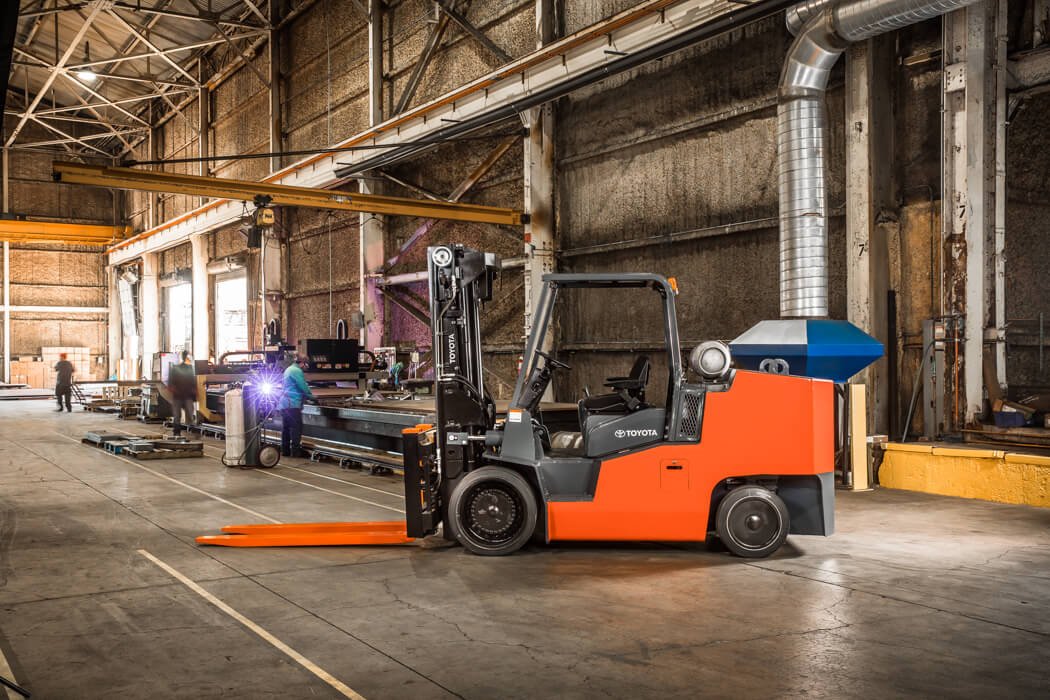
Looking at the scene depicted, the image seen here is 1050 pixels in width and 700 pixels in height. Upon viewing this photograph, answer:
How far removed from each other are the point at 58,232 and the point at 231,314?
8963 millimetres

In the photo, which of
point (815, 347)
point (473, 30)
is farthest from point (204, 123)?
point (815, 347)

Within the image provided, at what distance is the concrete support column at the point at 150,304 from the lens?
32.8 metres

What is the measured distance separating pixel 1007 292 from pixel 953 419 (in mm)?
1653

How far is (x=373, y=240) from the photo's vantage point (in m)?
19.3

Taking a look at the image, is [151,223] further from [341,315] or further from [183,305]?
[341,315]

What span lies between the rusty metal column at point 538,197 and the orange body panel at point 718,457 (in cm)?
855

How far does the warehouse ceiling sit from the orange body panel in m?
19.5

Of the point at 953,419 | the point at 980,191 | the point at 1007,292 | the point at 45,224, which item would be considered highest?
the point at 45,224

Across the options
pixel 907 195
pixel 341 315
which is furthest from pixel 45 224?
pixel 907 195

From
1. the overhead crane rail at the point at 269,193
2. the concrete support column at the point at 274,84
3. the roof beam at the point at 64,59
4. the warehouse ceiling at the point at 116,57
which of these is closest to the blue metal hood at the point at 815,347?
the overhead crane rail at the point at 269,193

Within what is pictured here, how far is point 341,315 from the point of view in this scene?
21.1 meters

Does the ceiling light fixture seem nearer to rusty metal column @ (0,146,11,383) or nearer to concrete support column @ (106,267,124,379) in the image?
rusty metal column @ (0,146,11,383)

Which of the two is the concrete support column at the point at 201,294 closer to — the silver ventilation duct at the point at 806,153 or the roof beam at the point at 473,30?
the roof beam at the point at 473,30

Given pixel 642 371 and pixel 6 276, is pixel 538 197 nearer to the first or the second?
pixel 642 371
